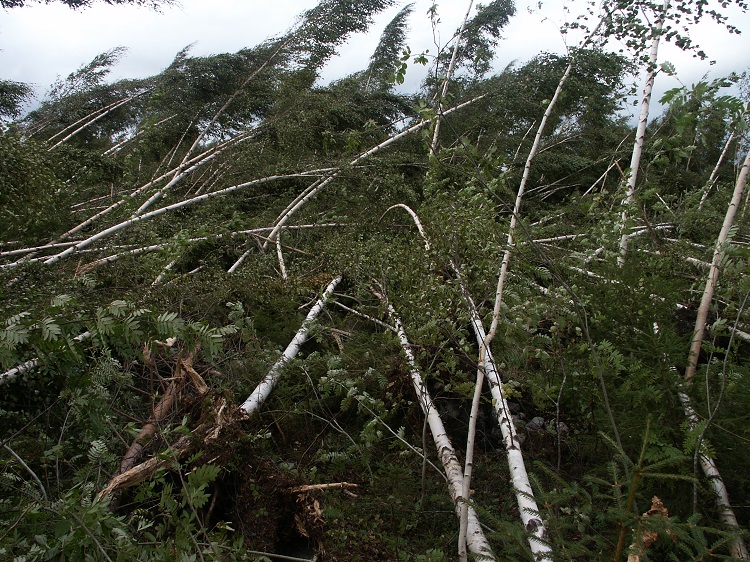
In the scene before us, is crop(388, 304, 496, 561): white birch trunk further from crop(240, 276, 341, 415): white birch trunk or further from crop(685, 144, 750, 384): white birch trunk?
crop(685, 144, 750, 384): white birch trunk

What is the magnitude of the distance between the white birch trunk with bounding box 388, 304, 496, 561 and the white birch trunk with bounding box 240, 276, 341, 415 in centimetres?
80

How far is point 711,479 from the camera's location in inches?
91.0

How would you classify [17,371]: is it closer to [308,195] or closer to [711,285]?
[711,285]

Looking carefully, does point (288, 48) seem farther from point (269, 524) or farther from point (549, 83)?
point (269, 524)

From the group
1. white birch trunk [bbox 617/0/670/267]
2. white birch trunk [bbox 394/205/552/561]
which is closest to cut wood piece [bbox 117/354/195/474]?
white birch trunk [bbox 394/205/552/561]

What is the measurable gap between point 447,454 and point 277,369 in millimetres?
1415

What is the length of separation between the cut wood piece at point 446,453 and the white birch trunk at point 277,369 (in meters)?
0.79

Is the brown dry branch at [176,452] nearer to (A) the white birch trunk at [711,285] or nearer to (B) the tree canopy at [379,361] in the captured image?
(B) the tree canopy at [379,361]

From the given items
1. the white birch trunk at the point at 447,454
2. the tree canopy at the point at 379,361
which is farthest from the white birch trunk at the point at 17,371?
the white birch trunk at the point at 447,454

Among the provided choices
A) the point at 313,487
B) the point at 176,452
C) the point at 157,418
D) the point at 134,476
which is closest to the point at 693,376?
the point at 313,487

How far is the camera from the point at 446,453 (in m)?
3.11

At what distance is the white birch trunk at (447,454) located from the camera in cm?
253

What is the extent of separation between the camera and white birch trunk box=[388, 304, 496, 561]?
99.7 inches

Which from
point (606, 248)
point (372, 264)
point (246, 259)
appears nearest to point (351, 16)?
point (246, 259)
